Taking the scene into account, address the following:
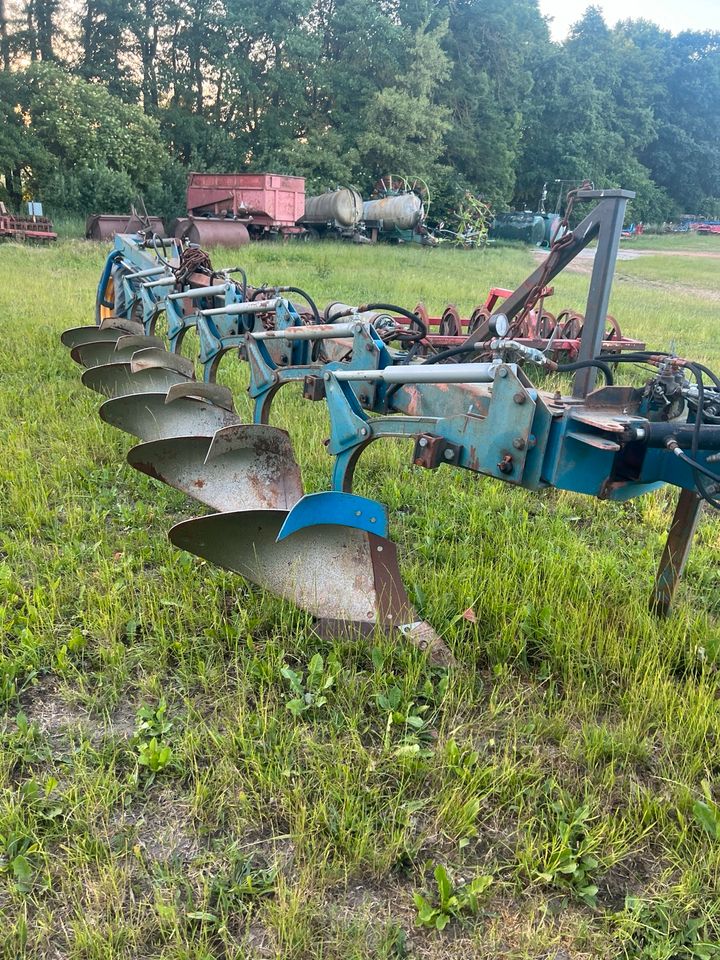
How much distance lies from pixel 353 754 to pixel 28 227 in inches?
777

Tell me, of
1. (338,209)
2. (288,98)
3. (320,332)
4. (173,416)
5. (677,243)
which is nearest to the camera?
(320,332)

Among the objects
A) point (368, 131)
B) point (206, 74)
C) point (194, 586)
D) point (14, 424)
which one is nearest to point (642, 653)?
point (194, 586)

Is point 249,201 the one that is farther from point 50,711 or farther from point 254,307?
point 50,711

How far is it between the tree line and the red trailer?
10.5ft

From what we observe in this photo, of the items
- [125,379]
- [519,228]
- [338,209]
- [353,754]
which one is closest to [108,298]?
[125,379]

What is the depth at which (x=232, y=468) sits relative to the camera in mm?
3559

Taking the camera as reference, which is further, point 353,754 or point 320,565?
point 320,565

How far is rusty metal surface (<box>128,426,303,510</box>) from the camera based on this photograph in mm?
3496

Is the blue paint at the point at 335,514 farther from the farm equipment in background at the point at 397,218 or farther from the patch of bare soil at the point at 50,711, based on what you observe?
the farm equipment in background at the point at 397,218

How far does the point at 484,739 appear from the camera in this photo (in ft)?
7.52

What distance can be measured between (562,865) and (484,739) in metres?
0.49

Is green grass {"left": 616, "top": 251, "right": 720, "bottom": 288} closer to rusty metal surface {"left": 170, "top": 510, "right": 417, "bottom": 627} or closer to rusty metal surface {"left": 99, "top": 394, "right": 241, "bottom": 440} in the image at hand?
rusty metal surface {"left": 99, "top": 394, "right": 241, "bottom": 440}

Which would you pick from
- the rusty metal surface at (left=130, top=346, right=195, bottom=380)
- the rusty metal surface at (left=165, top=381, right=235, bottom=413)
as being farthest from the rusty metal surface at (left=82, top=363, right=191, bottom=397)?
the rusty metal surface at (left=165, top=381, right=235, bottom=413)

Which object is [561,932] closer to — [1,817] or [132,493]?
[1,817]
